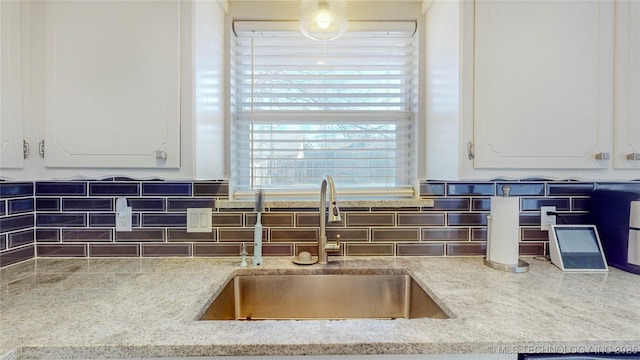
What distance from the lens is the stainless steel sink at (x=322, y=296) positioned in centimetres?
120

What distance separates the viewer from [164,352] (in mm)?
675

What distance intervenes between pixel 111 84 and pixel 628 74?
1854mm

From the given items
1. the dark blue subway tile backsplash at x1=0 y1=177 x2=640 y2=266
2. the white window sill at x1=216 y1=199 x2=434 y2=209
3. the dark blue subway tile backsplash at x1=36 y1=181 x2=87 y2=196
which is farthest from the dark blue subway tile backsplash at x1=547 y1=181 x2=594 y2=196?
the dark blue subway tile backsplash at x1=36 y1=181 x2=87 y2=196

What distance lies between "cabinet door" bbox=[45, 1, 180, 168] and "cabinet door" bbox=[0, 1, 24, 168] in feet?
0.25

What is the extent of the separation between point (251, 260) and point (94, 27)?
1057 mm

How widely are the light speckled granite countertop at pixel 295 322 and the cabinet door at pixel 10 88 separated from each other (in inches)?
18.3

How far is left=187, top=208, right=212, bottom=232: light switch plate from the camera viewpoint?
1341 mm

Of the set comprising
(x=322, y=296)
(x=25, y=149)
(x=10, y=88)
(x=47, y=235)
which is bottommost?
(x=322, y=296)

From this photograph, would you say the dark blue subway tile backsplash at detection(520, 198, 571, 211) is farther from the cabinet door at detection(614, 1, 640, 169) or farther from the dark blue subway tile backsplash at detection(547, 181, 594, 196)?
the cabinet door at detection(614, 1, 640, 169)

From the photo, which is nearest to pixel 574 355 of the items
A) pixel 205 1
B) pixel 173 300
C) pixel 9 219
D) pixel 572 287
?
pixel 572 287

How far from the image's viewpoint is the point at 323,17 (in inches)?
46.7

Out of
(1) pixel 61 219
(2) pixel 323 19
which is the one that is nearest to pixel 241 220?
(1) pixel 61 219

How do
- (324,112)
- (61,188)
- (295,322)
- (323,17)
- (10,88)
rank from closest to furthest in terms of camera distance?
(295,322) < (10,88) < (323,17) < (61,188) < (324,112)

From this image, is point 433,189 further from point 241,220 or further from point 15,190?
point 15,190
